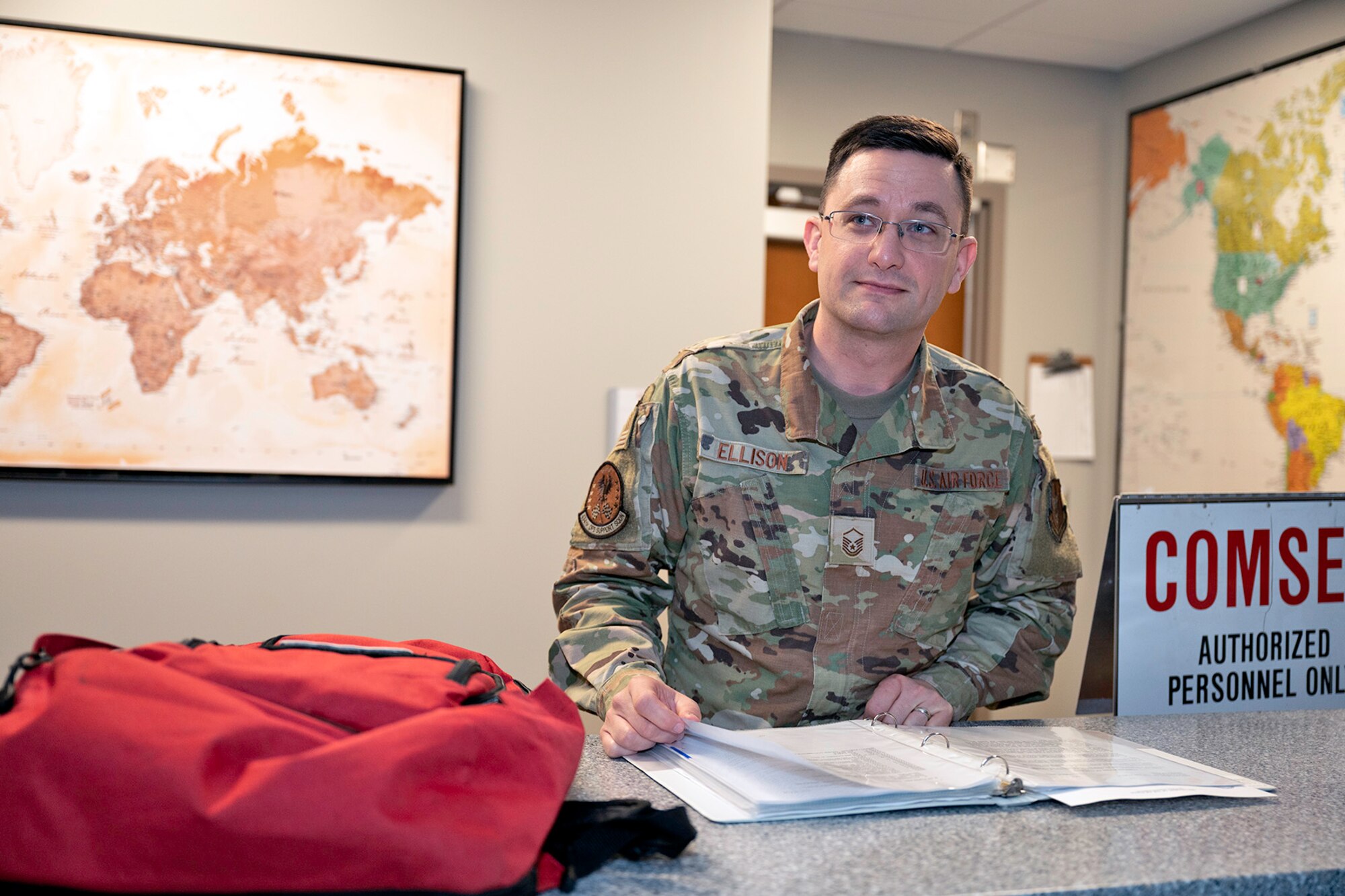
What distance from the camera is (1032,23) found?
10.9 feet

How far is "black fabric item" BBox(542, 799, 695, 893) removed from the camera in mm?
780

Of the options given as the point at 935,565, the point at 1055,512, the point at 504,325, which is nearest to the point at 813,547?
the point at 935,565

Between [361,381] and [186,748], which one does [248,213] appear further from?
[186,748]

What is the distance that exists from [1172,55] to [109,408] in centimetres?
345

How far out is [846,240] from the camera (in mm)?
1501

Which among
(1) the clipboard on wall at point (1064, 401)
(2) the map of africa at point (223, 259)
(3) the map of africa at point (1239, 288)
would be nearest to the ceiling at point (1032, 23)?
(3) the map of africa at point (1239, 288)

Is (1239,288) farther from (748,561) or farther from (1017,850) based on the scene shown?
(1017,850)

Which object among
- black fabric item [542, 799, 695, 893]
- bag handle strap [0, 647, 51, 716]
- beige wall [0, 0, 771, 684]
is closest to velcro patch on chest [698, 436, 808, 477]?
black fabric item [542, 799, 695, 893]

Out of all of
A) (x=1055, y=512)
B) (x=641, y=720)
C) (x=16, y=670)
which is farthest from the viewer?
(x=1055, y=512)

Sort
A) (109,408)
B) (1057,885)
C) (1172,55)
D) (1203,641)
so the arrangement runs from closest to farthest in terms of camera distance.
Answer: (1057,885) → (1203,641) → (109,408) → (1172,55)

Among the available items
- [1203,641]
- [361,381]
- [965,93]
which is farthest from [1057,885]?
[965,93]

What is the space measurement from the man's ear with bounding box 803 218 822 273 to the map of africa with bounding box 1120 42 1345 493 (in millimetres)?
2088

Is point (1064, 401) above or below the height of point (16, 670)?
above

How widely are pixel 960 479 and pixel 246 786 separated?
1.12 metres
